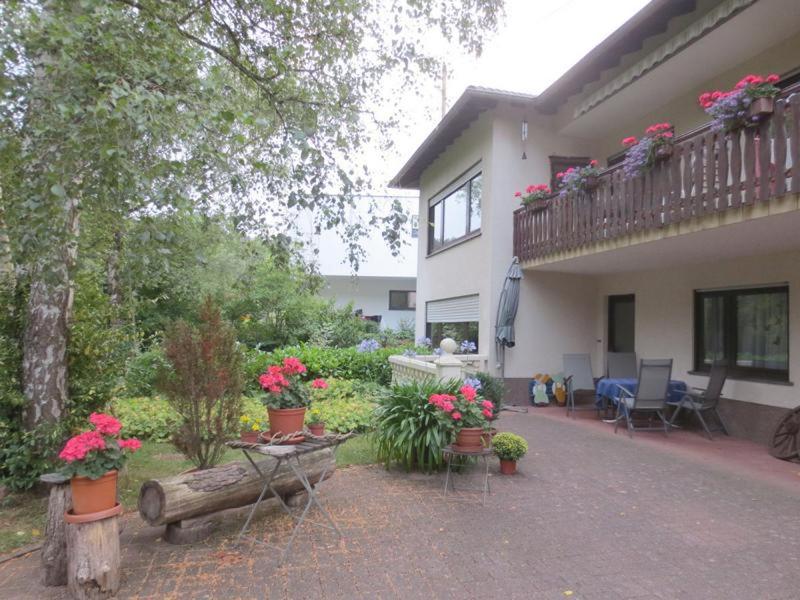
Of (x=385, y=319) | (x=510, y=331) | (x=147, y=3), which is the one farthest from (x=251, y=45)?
(x=385, y=319)

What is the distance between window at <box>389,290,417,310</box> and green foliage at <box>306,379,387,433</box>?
46.8 feet

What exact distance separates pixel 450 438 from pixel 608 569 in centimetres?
219

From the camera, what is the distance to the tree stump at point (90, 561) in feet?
9.50

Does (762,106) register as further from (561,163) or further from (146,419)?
(146,419)

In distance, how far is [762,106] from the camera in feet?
16.5

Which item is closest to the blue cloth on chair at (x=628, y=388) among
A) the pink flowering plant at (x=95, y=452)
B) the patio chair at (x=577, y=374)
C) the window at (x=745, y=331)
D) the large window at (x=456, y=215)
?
the window at (x=745, y=331)

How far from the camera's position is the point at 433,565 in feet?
11.0

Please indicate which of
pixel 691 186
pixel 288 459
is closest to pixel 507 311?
pixel 691 186

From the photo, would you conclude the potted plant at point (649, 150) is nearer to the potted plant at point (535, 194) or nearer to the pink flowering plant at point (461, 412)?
the potted plant at point (535, 194)

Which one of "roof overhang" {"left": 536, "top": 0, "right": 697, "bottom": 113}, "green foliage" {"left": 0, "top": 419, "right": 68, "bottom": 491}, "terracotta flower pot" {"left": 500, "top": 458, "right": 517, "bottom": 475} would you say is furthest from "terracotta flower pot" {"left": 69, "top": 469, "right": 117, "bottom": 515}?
"roof overhang" {"left": 536, "top": 0, "right": 697, "bottom": 113}

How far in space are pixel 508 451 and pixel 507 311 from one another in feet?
15.0

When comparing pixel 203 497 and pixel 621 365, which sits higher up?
pixel 621 365

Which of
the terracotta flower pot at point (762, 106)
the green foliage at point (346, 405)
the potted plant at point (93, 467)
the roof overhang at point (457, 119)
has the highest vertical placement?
the roof overhang at point (457, 119)

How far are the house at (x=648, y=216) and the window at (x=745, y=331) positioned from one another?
2cm
